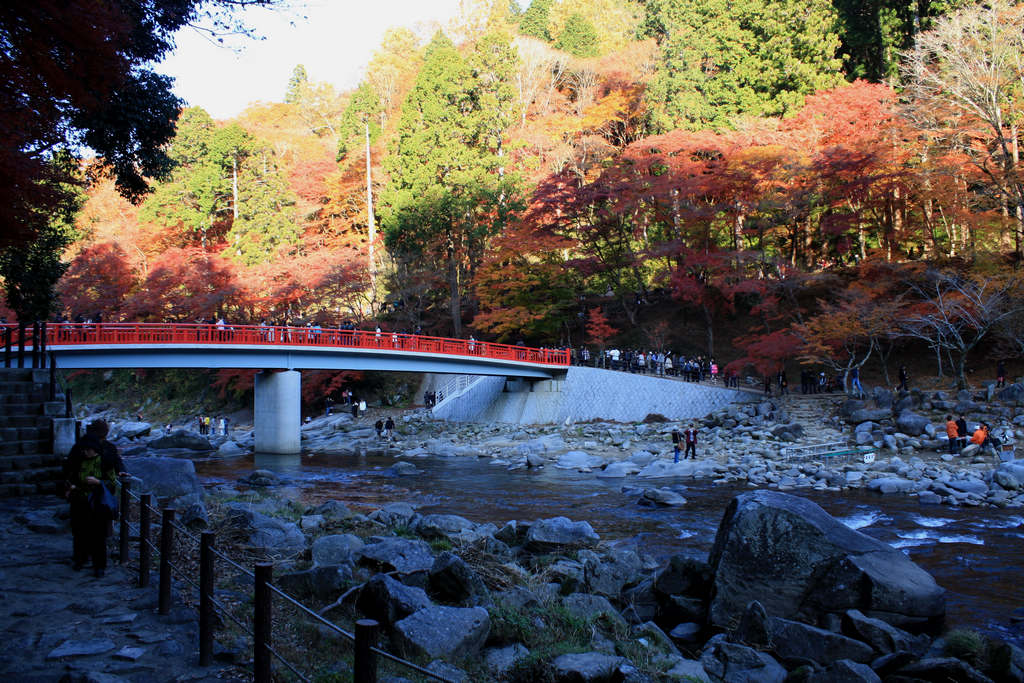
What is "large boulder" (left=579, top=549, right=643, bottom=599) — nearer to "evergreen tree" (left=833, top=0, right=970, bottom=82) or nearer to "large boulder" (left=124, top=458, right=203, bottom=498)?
"large boulder" (left=124, top=458, right=203, bottom=498)

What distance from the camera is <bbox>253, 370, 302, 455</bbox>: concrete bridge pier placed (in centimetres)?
2731

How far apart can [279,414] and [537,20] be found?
128ft

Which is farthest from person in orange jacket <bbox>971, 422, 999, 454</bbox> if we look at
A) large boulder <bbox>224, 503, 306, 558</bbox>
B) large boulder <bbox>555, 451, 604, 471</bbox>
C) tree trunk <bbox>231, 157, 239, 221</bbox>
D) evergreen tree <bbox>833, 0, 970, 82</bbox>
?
tree trunk <bbox>231, 157, 239, 221</bbox>

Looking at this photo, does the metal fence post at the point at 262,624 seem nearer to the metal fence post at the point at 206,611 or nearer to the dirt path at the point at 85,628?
the dirt path at the point at 85,628

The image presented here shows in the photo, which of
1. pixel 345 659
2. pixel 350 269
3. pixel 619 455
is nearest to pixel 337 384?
pixel 350 269

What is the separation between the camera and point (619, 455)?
23.2 meters

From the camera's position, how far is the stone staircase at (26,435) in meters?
10.2

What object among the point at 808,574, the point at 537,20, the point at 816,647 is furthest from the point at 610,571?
the point at 537,20

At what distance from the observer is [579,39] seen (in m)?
46.5

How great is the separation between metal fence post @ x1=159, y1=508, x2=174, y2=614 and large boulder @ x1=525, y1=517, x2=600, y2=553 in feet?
19.6

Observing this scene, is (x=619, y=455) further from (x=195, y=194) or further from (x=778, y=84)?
(x=195, y=194)

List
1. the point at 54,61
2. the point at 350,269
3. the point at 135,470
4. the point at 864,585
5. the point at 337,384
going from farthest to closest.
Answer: the point at 337,384, the point at 350,269, the point at 135,470, the point at 54,61, the point at 864,585

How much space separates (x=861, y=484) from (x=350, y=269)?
2462 cm

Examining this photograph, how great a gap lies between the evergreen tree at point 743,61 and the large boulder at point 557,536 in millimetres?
28968
